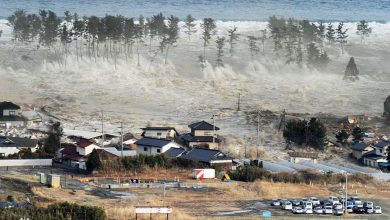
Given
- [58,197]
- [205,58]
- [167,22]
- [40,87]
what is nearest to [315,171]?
[58,197]

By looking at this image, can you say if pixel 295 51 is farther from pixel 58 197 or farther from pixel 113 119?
pixel 58 197

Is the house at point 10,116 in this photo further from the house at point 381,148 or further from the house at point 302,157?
the house at point 381,148

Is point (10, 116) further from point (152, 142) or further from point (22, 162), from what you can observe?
point (22, 162)

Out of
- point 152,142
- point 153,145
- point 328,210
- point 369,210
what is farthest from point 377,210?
point 152,142

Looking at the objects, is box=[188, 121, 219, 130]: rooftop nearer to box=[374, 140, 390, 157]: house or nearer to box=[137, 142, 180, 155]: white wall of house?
box=[137, 142, 180, 155]: white wall of house

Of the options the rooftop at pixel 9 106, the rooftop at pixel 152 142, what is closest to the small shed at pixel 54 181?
the rooftop at pixel 152 142

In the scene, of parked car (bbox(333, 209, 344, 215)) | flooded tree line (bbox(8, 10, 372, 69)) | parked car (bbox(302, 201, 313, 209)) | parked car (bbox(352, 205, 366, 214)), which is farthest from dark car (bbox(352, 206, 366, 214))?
flooded tree line (bbox(8, 10, 372, 69))
